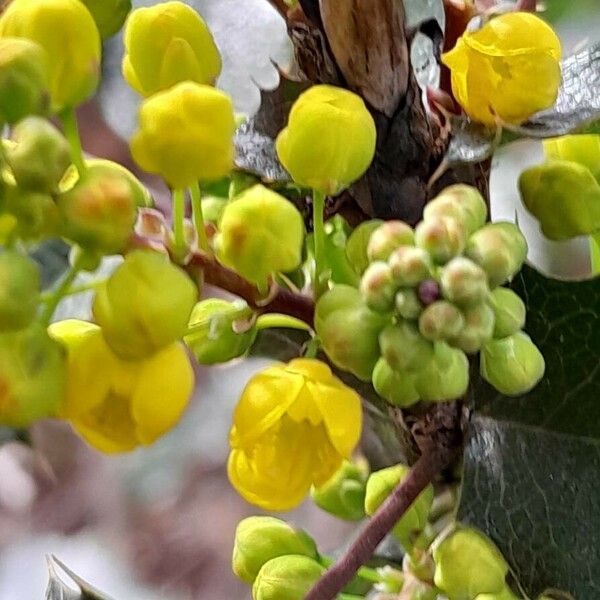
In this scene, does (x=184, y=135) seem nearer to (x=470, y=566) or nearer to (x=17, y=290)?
(x=17, y=290)

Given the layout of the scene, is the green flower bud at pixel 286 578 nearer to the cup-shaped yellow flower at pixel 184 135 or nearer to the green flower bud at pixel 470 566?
the green flower bud at pixel 470 566

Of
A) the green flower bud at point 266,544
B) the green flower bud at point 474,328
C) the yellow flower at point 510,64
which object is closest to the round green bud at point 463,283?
the green flower bud at point 474,328

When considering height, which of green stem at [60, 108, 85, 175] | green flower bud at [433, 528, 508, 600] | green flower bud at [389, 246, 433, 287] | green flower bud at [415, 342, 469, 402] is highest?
green stem at [60, 108, 85, 175]

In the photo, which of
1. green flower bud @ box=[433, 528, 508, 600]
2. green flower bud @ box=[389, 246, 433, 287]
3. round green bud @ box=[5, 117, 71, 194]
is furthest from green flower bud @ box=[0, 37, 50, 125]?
green flower bud @ box=[433, 528, 508, 600]

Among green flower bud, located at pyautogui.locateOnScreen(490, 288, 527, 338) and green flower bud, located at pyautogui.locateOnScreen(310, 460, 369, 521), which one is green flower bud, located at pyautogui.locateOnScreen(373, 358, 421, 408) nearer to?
green flower bud, located at pyautogui.locateOnScreen(490, 288, 527, 338)

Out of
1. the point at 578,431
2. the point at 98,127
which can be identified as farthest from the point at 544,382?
the point at 98,127

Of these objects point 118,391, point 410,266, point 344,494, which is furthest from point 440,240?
point 344,494
